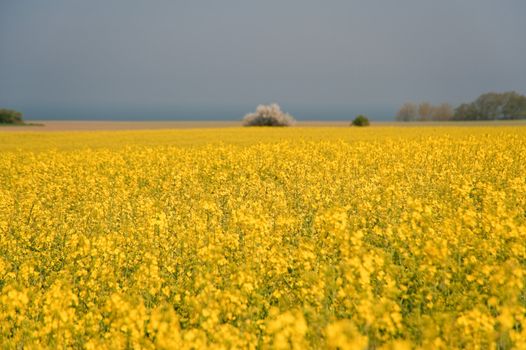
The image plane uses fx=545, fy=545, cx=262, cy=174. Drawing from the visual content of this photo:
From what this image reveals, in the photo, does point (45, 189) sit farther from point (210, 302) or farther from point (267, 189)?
point (210, 302)

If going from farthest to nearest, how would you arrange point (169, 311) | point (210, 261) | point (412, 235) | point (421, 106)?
point (421, 106) < point (412, 235) < point (210, 261) < point (169, 311)

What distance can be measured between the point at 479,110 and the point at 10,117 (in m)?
79.2

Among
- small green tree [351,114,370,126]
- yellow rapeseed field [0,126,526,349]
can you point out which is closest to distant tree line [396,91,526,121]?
small green tree [351,114,370,126]

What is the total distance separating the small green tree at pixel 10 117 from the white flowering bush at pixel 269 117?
122 feet

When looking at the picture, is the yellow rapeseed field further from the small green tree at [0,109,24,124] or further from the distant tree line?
the distant tree line

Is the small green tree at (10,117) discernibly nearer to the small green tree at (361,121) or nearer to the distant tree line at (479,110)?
the small green tree at (361,121)

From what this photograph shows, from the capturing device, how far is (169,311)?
16.2 ft

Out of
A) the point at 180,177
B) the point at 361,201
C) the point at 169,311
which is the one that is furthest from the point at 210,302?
the point at 180,177

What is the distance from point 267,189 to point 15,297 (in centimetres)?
950

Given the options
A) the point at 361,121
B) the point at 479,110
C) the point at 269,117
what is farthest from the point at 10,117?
the point at 479,110

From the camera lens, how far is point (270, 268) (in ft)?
25.1

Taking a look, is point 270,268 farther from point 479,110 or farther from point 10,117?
point 479,110

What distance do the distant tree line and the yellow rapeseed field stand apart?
3316 inches

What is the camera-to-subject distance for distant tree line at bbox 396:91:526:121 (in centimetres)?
9700
